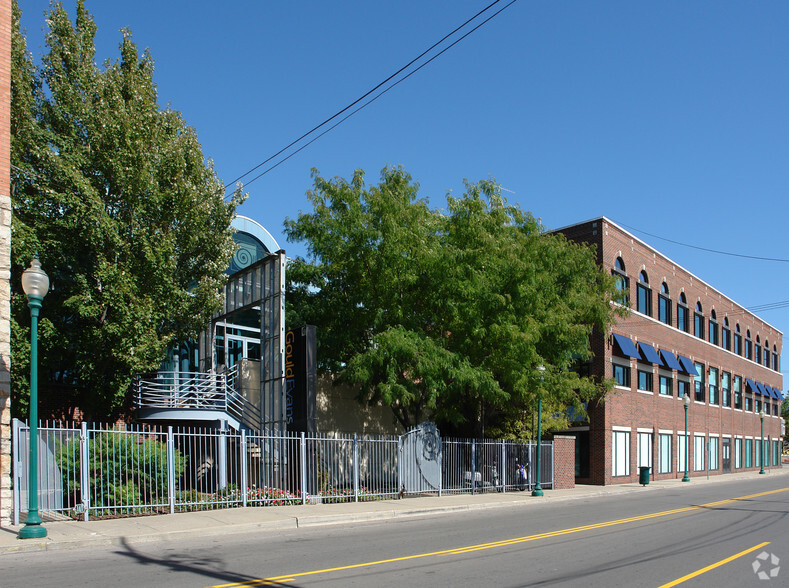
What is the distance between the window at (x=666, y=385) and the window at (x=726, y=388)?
1057 centimetres

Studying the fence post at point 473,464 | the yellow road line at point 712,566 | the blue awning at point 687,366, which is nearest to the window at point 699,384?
the blue awning at point 687,366

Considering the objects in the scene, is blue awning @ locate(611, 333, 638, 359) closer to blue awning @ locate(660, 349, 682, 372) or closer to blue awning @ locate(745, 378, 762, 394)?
blue awning @ locate(660, 349, 682, 372)

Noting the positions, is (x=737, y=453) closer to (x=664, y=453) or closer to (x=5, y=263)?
(x=664, y=453)

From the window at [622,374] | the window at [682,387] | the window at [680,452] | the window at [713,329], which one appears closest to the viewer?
the window at [622,374]

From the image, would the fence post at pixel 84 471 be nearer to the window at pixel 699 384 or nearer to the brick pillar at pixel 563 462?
the brick pillar at pixel 563 462

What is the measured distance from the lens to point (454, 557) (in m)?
10.7

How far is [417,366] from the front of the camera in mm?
19875

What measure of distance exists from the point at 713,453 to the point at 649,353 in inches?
587

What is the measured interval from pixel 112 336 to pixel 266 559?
9131 millimetres

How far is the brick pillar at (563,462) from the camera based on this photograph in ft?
91.7

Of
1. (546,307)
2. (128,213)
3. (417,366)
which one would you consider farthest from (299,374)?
(546,307)

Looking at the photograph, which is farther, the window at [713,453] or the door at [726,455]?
the door at [726,455]

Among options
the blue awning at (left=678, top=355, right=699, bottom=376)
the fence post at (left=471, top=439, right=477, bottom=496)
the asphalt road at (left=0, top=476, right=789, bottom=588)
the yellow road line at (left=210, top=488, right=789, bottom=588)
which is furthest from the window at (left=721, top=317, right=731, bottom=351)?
the asphalt road at (left=0, top=476, right=789, bottom=588)

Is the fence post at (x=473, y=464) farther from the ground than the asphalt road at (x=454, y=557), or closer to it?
closer to it
